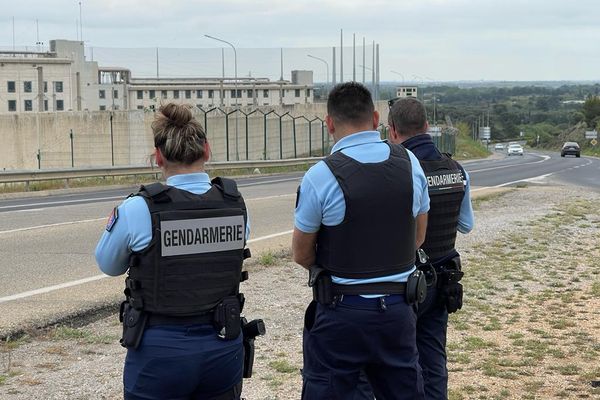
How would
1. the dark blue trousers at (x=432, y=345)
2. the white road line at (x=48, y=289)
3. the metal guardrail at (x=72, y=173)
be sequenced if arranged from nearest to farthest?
the dark blue trousers at (x=432, y=345) < the white road line at (x=48, y=289) < the metal guardrail at (x=72, y=173)

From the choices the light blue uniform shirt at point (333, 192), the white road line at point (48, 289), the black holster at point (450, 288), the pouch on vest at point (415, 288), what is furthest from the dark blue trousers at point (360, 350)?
the white road line at point (48, 289)

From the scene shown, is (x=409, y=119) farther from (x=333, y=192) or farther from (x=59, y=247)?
(x=59, y=247)

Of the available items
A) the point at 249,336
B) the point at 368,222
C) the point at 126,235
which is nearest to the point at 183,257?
the point at 126,235

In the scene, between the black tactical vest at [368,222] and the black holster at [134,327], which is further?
the black tactical vest at [368,222]

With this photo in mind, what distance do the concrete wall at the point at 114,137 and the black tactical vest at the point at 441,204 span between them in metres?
39.4

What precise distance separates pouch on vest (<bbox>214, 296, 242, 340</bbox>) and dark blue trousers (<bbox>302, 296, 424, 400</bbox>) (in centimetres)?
49

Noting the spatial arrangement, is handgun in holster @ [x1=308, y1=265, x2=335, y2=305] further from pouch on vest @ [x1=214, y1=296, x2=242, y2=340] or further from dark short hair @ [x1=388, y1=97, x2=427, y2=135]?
dark short hair @ [x1=388, y1=97, x2=427, y2=135]

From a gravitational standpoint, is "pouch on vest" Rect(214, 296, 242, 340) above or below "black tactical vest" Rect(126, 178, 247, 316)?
below

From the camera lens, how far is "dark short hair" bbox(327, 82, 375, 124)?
164 inches

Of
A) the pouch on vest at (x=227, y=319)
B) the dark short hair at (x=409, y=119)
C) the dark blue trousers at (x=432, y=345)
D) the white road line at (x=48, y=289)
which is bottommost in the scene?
the white road line at (x=48, y=289)

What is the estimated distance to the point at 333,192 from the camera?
3.98 metres

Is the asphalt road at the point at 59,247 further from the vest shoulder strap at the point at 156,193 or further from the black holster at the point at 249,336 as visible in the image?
the vest shoulder strap at the point at 156,193

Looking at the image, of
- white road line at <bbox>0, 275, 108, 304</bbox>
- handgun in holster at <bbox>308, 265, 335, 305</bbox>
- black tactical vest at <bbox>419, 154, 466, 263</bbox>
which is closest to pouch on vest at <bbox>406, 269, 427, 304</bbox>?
handgun in holster at <bbox>308, 265, 335, 305</bbox>

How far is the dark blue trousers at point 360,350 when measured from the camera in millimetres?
4008
